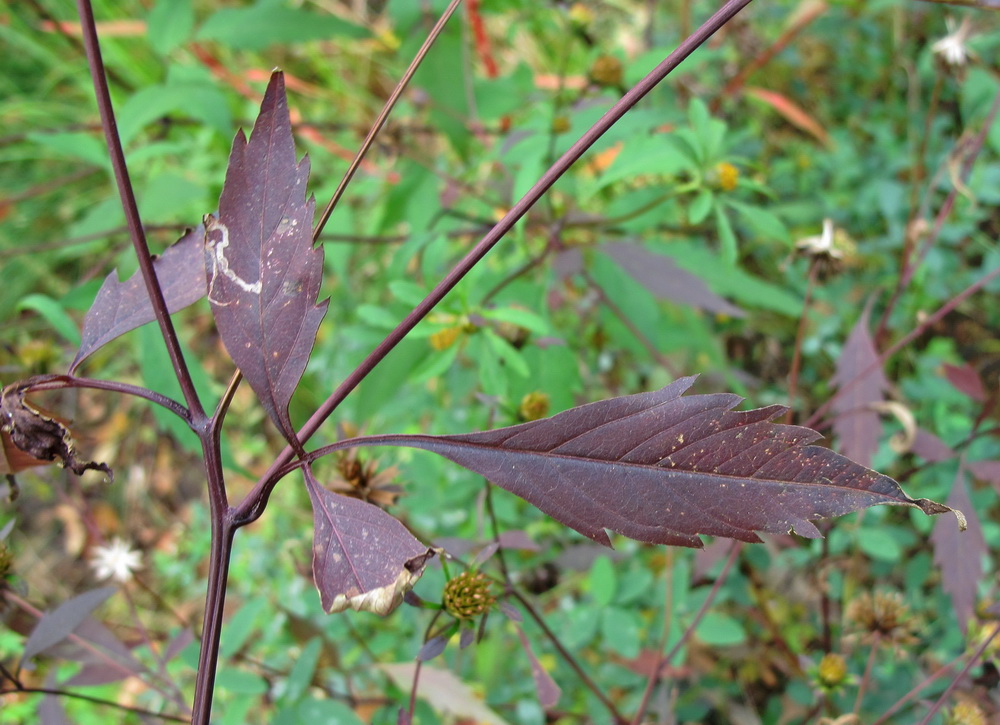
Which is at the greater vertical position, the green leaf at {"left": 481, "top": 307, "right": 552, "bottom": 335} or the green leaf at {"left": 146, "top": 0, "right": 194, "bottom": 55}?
the green leaf at {"left": 146, "top": 0, "right": 194, "bottom": 55}

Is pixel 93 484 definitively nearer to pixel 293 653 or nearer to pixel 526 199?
pixel 293 653

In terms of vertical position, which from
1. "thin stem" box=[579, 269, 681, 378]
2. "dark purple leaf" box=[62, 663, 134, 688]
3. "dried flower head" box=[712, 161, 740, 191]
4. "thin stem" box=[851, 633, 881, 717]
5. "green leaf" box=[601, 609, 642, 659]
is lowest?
"green leaf" box=[601, 609, 642, 659]

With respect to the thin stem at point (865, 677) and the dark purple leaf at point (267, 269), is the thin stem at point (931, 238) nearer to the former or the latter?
the thin stem at point (865, 677)

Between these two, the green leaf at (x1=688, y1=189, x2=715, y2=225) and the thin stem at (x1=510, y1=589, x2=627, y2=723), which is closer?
the thin stem at (x1=510, y1=589, x2=627, y2=723)

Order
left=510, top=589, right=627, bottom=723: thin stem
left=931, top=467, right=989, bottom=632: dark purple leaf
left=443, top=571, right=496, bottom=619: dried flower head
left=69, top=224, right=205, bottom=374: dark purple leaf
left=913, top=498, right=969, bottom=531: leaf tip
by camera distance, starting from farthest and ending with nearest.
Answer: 1. left=931, top=467, right=989, bottom=632: dark purple leaf
2. left=510, top=589, right=627, bottom=723: thin stem
3. left=443, top=571, right=496, bottom=619: dried flower head
4. left=69, top=224, right=205, bottom=374: dark purple leaf
5. left=913, top=498, right=969, bottom=531: leaf tip

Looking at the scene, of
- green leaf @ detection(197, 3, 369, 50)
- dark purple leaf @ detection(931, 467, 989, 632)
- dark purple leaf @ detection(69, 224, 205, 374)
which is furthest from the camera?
green leaf @ detection(197, 3, 369, 50)

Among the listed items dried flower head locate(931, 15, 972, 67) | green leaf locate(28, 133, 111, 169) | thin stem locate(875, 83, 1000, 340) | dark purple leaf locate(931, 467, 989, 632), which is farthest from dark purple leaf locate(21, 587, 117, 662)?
dried flower head locate(931, 15, 972, 67)

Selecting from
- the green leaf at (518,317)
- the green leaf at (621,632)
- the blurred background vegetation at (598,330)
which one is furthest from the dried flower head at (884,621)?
the green leaf at (518,317)

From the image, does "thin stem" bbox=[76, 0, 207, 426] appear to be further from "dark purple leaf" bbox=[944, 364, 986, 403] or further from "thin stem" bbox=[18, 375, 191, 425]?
"dark purple leaf" bbox=[944, 364, 986, 403]
